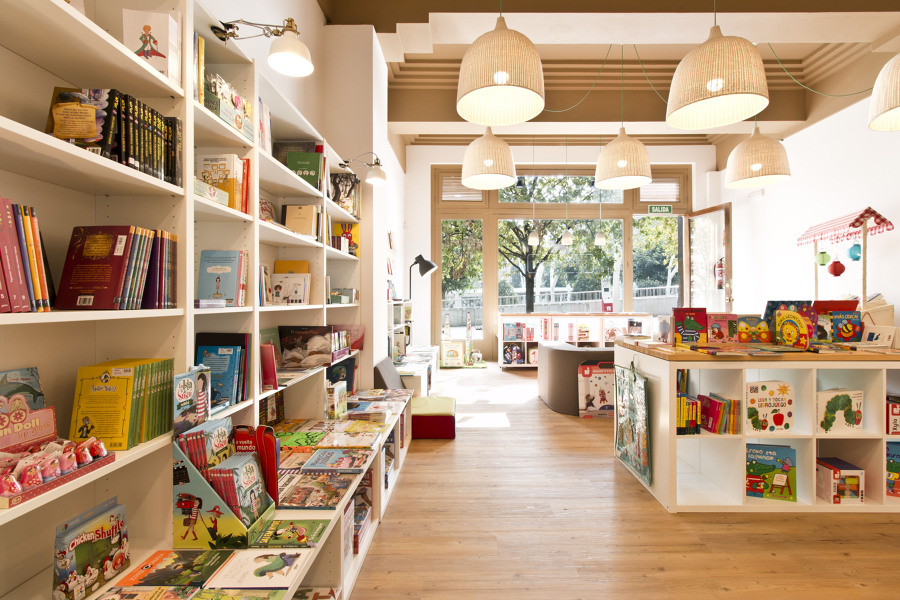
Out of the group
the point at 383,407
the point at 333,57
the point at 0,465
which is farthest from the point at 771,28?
the point at 0,465

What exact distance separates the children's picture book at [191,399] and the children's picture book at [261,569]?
0.45 metres

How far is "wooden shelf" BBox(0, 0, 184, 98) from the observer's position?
104 cm

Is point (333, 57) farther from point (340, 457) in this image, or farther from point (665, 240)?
point (665, 240)

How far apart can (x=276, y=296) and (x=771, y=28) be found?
5372 millimetres

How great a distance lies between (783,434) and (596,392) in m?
2.24

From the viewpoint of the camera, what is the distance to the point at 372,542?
242cm

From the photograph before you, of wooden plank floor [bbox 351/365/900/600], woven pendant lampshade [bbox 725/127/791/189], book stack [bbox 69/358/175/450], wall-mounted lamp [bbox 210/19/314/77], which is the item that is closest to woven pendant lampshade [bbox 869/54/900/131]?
woven pendant lampshade [bbox 725/127/791/189]

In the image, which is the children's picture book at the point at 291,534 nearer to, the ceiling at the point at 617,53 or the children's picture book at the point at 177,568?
the children's picture book at the point at 177,568

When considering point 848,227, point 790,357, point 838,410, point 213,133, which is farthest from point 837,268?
point 213,133

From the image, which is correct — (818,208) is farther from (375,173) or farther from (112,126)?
(112,126)

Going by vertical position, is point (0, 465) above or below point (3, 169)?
below

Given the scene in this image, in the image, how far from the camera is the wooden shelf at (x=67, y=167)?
3.23 ft

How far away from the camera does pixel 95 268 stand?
1.25m

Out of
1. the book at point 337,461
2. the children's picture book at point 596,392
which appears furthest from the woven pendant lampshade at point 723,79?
the children's picture book at point 596,392
